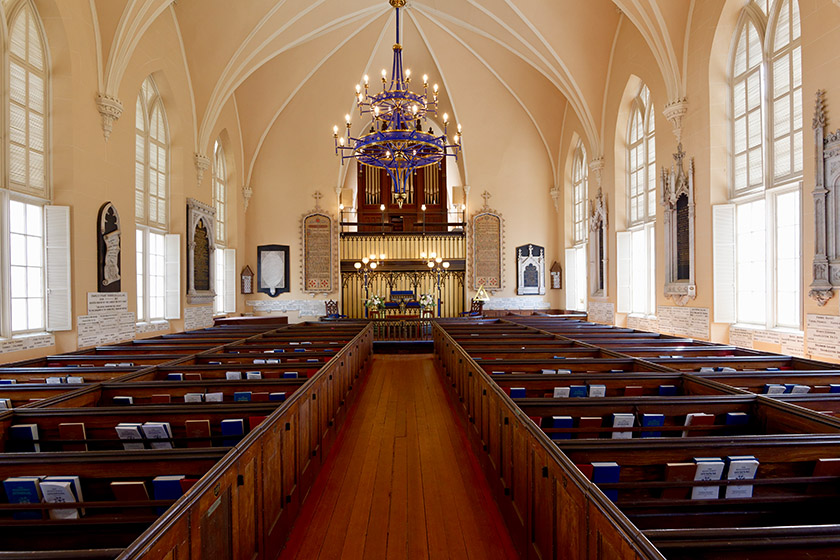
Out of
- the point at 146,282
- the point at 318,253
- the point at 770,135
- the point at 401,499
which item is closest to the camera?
the point at 401,499

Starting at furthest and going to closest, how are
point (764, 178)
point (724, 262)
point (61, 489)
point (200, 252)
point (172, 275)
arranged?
point (200, 252), point (172, 275), point (724, 262), point (764, 178), point (61, 489)

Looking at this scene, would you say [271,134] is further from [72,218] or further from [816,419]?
[816,419]

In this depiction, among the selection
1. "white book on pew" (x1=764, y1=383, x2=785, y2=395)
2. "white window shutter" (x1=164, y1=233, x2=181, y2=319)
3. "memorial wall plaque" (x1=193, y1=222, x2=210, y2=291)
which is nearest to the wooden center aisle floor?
"white book on pew" (x1=764, y1=383, x2=785, y2=395)

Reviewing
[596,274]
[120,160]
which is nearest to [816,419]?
[120,160]

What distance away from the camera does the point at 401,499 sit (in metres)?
3.74

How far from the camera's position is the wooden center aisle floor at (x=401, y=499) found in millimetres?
3072

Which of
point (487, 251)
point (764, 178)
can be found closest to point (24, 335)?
point (764, 178)

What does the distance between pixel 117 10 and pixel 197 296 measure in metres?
5.79

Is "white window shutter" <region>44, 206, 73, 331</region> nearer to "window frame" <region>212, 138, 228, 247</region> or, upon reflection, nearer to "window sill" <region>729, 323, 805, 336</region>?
"window frame" <region>212, 138, 228, 247</region>

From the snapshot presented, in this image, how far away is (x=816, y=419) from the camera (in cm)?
269

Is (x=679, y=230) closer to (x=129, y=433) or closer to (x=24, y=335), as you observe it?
(x=129, y=433)

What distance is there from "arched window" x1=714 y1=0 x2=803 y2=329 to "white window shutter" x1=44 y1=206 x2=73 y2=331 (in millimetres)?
10268

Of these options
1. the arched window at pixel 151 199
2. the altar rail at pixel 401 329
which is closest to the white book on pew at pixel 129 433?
the arched window at pixel 151 199

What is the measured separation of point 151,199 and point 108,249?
8.56 ft
